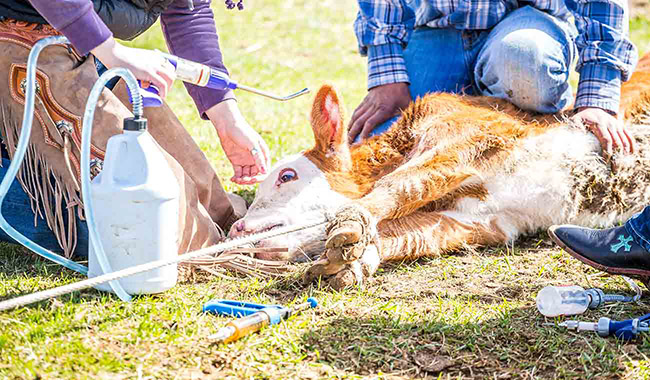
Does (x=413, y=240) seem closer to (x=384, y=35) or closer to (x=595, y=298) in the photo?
(x=595, y=298)

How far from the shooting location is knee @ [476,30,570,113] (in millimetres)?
3408

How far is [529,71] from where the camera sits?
340cm

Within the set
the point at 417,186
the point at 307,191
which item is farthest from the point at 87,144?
the point at 417,186

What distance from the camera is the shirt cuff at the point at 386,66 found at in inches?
152

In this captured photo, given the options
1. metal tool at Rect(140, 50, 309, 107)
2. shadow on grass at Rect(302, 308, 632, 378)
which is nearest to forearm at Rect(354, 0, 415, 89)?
metal tool at Rect(140, 50, 309, 107)

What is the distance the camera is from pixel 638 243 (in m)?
2.52

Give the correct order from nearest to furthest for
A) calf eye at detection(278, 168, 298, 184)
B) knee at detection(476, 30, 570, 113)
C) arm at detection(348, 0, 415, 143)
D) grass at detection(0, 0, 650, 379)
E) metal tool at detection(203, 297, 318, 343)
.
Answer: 1. grass at detection(0, 0, 650, 379)
2. metal tool at detection(203, 297, 318, 343)
3. calf eye at detection(278, 168, 298, 184)
4. knee at detection(476, 30, 570, 113)
5. arm at detection(348, 0, 415, 143)

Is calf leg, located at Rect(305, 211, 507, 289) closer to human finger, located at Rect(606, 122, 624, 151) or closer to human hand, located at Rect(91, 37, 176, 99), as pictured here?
human finger, located at Rect(606, 122, 624, 151)

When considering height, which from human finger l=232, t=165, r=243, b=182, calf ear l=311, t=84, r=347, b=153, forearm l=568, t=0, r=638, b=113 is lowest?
human finger l=232, t=165, r=243, b=182

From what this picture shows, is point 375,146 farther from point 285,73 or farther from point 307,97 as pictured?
point 285,73

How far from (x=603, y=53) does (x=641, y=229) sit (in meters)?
1.28

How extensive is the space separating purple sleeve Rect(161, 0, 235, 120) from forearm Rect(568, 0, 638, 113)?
165 centimetres

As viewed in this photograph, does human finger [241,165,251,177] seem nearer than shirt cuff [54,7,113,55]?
No

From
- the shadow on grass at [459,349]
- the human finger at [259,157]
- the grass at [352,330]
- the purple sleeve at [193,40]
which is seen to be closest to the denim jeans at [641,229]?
the grass at [352,330]
